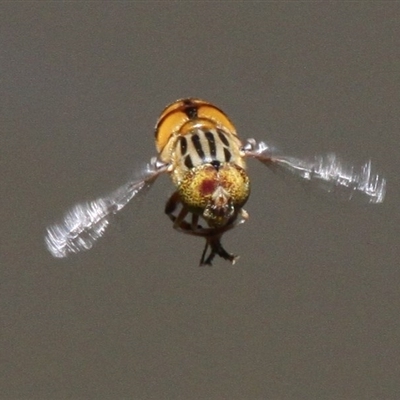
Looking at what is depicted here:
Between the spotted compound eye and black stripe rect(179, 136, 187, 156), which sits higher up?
black stripe rect(179, 136, 187, 156)

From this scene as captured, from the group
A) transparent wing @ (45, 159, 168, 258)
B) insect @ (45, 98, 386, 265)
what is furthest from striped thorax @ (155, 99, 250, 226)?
transparent wing @ (45, 159, 168, 258)

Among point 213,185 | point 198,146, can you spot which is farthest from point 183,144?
point 213,185

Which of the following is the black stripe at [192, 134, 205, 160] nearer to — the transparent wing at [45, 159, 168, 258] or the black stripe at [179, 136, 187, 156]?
the black stripe at [179, 136, 187, 156]

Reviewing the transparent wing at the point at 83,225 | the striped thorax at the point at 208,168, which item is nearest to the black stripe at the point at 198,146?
the striped thorax at the point at 208,168

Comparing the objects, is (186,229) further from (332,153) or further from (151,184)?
(332,153)

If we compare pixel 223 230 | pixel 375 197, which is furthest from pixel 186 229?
pixel 375 197

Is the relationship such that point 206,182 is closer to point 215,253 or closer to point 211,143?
point 211,143

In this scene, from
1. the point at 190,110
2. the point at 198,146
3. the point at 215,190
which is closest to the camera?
the point at 215,190
